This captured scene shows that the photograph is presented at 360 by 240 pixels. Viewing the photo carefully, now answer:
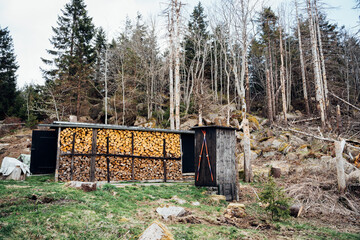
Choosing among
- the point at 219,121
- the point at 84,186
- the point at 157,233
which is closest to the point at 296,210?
the point at 157,233

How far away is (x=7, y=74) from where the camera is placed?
2684 cm

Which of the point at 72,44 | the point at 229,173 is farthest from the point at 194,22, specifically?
the point at 229,173

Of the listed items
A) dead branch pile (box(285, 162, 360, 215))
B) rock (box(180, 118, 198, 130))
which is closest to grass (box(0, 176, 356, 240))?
dead branch pile (box(285, 162, 360, 215))

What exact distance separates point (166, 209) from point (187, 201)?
1512 millimetres

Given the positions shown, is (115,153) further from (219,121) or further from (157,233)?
(219,121)

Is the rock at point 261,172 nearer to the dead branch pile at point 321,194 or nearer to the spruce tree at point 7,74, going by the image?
the dead branch pile at point 321,194

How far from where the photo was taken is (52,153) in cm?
1259

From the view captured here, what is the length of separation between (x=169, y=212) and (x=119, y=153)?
17.6 ft

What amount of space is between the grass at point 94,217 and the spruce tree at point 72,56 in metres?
17.8

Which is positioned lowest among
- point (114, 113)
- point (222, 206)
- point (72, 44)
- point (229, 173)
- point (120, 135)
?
point (222, 206)

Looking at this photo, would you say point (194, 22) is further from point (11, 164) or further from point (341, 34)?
point (11, 164)

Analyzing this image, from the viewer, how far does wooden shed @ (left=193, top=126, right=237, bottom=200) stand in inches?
328

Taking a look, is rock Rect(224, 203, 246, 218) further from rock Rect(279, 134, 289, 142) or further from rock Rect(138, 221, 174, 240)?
rock Rect(279, 134, 289, 142)

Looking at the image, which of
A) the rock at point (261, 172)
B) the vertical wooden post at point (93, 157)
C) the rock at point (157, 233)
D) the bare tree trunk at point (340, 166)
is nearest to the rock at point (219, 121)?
the rock at point (261, 172)
